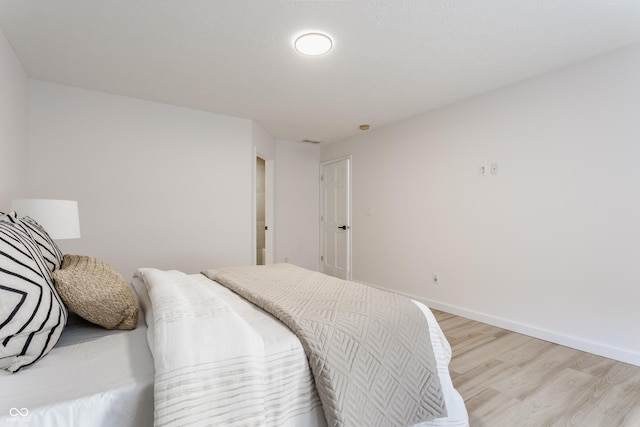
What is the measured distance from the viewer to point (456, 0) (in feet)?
5.62

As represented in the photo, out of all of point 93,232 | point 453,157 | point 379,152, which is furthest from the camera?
point 379,152

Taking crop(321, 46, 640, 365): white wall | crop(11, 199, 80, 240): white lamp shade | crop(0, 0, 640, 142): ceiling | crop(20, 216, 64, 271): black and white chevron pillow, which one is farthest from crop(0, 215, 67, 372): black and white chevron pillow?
crop(321, 46, 640, 365): white wall

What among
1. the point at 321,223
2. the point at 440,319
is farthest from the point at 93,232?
the point at 440,319

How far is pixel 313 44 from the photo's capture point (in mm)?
2121

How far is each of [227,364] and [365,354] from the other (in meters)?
0.52

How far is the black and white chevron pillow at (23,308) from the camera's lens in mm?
826

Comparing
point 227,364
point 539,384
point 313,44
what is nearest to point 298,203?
point 313,44

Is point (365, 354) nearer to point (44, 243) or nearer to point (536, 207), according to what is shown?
point (44, 243)

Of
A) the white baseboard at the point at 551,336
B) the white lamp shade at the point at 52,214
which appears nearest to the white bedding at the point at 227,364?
the white lamp shade at the point at 52,214

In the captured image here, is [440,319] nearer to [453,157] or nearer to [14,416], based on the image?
[453,157]

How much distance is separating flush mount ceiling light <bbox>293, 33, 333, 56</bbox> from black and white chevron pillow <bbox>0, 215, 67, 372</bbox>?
75.5 inches

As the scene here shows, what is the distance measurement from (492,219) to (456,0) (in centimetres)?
203

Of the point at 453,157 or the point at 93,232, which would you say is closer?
the point at 93,232

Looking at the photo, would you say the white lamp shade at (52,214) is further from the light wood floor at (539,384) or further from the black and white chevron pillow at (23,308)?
the light wood floor at (539,384)
